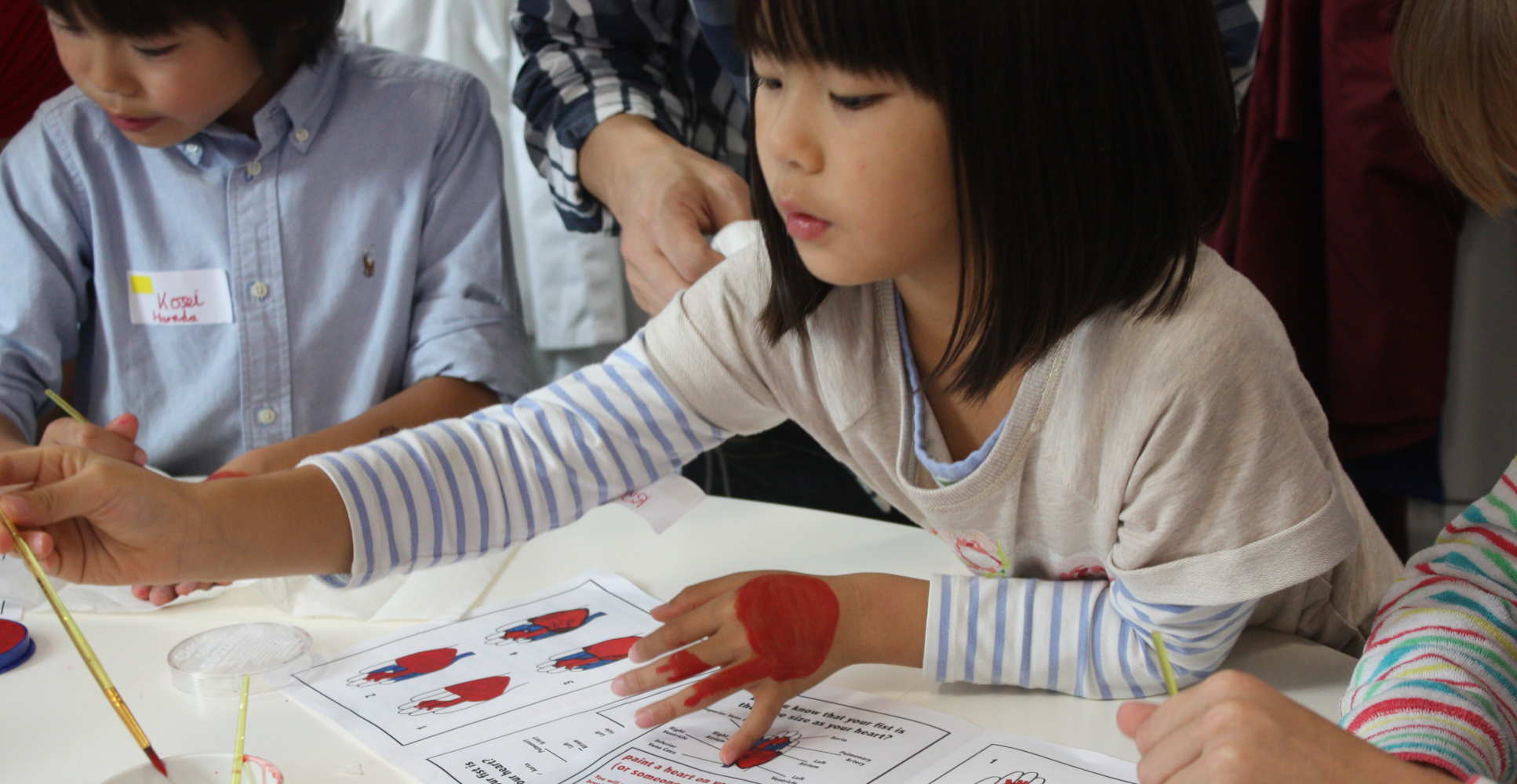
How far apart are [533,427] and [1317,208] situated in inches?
37.9

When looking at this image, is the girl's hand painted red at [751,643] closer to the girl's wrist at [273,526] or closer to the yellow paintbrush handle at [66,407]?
the girl's wrist at [273,526]

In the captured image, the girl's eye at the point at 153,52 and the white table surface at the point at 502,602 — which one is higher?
the girl's eye at the point at 153,52

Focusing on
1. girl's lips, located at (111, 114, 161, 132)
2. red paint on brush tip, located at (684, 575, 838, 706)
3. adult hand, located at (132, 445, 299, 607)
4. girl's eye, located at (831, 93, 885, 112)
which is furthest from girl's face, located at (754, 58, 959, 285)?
girl's lips, located at (111, 114, 161, 132)

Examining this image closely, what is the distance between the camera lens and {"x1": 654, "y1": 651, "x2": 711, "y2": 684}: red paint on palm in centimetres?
71

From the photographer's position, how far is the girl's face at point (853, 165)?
647 mm

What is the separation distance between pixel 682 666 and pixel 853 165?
11.5 inches

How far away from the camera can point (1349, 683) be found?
69cm

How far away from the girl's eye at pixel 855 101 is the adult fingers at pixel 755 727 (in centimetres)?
31

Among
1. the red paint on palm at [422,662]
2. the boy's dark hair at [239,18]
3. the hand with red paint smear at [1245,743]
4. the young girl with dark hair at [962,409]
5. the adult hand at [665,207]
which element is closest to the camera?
the hand with red paint smear at [1245,743]

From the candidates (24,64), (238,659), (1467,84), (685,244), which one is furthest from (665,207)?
(24,64)

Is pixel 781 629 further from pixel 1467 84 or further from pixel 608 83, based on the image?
pixel 608 83

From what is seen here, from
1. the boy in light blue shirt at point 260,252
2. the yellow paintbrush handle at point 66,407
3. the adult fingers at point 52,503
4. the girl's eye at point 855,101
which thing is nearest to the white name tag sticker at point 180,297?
the boy in light blue shirt at point 260,252

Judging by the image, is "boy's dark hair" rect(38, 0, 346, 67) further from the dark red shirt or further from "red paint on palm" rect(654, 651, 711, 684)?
"red paint on palm" rect(654, 651, 711, 684)

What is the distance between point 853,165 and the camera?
65cm
